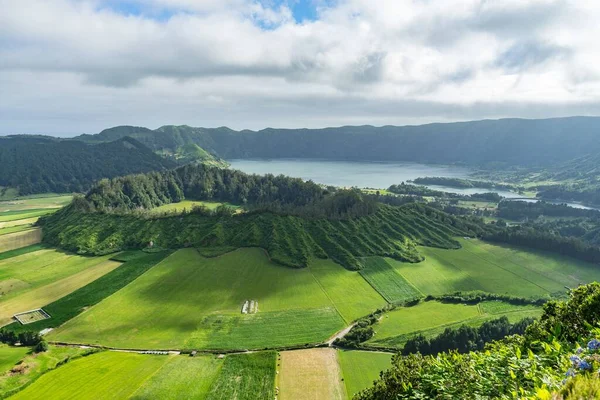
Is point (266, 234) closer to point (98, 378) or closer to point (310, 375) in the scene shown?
point (310, 375)

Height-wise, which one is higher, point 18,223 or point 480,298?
point 18,223

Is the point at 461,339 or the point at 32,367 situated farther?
the point at 461,339

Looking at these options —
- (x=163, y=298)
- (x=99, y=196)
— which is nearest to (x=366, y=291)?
(x=163, y=298)

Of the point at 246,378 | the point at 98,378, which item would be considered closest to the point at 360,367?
the point at 246,378

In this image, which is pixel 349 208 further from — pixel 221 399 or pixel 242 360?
pixel 221 399

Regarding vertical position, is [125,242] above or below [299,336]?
above

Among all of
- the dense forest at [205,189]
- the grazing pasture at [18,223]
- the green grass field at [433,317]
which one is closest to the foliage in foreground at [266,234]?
the grazing pasture at [18,223]

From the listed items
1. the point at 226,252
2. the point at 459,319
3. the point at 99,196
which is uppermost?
the point at 99,196

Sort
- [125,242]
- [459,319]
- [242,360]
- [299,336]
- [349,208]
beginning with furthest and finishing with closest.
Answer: [349,208] → [125,242] → [459,319] → [299,336] → [242,360]
